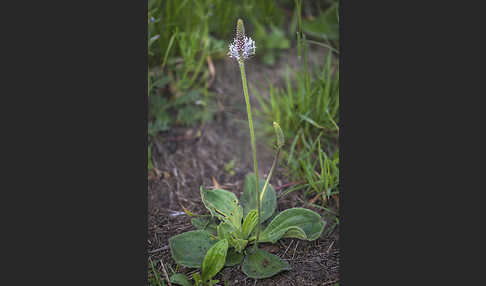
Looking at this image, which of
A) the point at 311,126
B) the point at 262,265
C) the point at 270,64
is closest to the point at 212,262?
the point at 262,265

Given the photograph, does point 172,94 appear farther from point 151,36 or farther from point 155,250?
point 155,250

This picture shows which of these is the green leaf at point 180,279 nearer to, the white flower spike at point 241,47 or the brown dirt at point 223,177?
the brown dirt at point 223,177

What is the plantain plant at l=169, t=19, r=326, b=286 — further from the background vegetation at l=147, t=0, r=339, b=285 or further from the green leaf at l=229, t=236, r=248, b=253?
the background vegetation at l=147, t=0, r=339, b=285

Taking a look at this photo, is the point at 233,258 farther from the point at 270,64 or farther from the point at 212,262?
the point at 270,64

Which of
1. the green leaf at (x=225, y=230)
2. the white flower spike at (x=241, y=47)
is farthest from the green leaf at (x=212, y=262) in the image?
the white flower spike at (x=241, y=47)

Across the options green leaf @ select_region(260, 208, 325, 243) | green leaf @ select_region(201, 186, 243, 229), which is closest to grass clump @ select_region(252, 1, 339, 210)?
green leaf @ select_region(260, 208, 325, 243)
